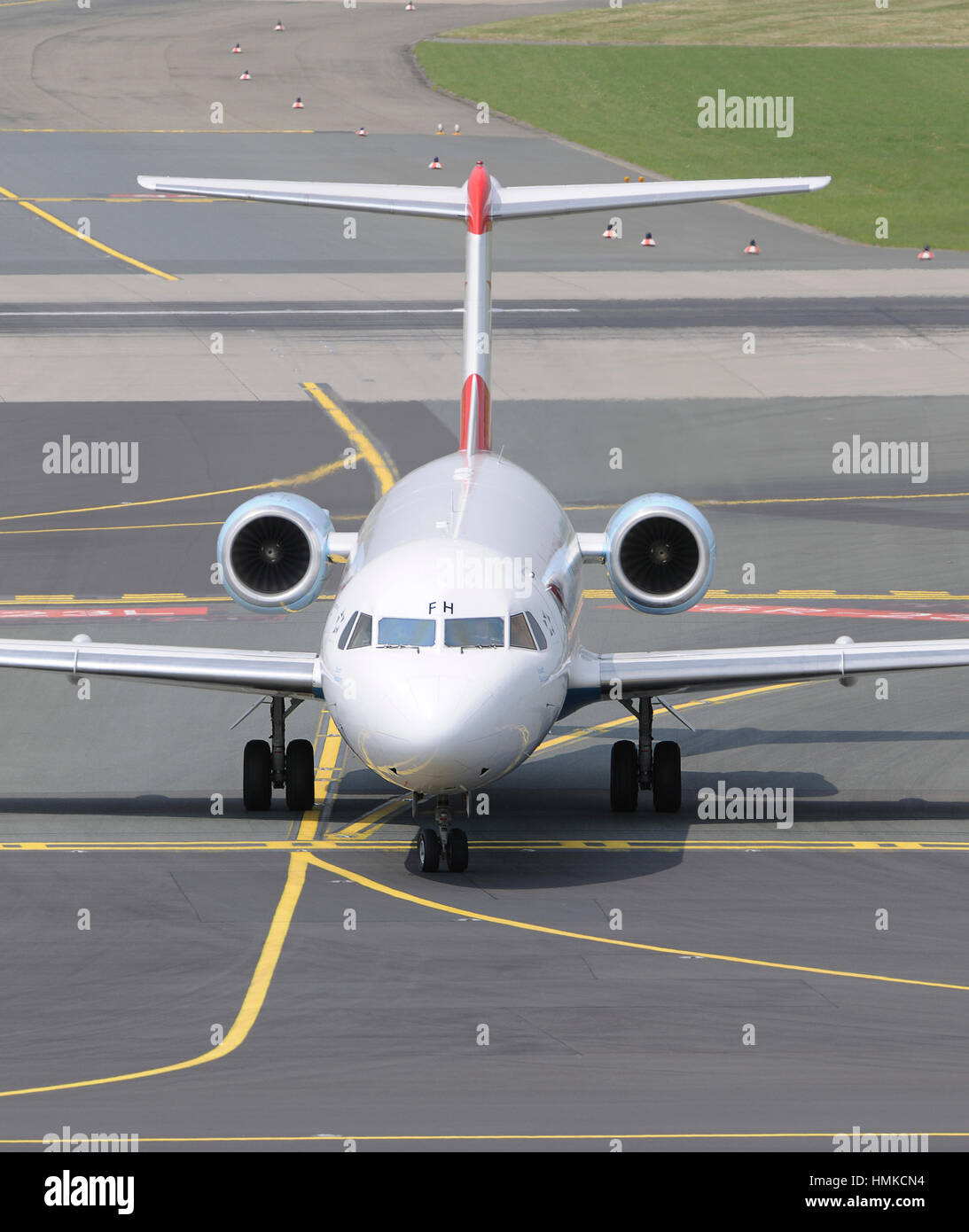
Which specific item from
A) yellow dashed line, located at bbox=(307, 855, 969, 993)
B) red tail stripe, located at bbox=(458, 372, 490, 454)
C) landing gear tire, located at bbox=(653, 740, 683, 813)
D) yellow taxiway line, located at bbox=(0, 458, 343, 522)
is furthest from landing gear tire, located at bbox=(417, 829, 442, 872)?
yellow taxiway line, located at bbox=(0, 458, 343, 522)

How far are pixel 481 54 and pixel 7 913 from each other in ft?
281

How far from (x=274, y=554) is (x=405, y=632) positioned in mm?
4125

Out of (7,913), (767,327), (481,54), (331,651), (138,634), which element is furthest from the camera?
(481,54)

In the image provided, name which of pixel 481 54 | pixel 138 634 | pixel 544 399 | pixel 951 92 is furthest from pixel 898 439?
pixel 481 54

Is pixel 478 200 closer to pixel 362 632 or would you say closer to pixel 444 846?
pixel 362 632

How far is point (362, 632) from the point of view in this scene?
23.6 metres

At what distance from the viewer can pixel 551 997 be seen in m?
19.9

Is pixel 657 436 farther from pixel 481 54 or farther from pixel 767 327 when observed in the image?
pixel 481 54

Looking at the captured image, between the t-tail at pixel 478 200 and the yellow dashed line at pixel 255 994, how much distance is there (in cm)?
692

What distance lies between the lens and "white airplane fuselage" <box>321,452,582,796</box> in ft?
73.7

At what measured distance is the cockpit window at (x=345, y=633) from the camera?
936 inches
